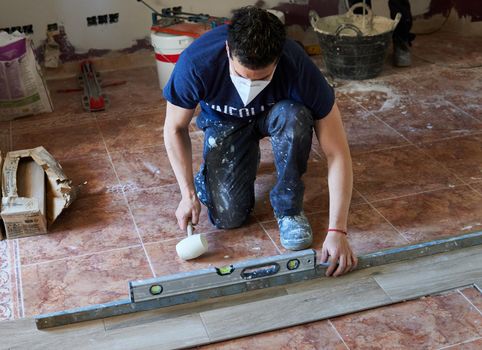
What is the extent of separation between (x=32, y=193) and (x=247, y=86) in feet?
3.50

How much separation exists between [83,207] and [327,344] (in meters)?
1.20

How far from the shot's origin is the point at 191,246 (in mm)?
2236

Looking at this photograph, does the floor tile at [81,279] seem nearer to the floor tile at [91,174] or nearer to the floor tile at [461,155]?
the floor tile at [91,174]

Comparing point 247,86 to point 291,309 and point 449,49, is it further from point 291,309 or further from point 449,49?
point 449,49

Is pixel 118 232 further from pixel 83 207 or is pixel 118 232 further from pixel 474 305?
pixel 474 305

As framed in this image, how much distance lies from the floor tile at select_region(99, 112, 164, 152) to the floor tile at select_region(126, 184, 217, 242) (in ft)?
1.56

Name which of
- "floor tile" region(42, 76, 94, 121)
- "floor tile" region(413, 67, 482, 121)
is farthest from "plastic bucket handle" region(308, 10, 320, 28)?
"floor tile" region(42, 76, 94, 121)

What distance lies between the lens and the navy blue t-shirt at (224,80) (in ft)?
6.81

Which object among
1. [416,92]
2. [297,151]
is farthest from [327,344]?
[416,92]

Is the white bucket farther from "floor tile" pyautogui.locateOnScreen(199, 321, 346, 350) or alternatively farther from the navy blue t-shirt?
"floor tile" pyautogui.locateOnScreen(199, 321, 346, 350)

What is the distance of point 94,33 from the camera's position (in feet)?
13.1

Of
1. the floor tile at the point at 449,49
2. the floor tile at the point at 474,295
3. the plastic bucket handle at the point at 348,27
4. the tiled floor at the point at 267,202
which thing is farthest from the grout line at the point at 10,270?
the floor tile at the point at 449,49

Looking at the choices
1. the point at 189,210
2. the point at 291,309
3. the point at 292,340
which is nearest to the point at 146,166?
the point at 189,210

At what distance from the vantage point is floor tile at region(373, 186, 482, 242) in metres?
2.42
